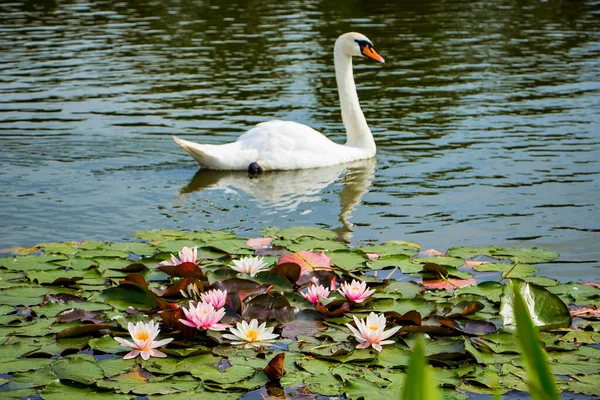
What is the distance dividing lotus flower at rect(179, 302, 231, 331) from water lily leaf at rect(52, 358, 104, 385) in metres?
0.48

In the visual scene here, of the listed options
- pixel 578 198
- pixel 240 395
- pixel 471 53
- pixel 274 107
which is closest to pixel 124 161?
pixel 274 107

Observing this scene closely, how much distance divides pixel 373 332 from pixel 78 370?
137 cm

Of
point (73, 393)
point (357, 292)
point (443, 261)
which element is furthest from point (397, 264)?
point (73, 393)

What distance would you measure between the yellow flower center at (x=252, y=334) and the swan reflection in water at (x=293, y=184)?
297cm

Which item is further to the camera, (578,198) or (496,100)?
(496,100)

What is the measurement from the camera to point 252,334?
4145mm

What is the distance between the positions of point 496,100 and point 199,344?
824cm

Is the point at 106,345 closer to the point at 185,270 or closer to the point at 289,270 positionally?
the point at 185,270

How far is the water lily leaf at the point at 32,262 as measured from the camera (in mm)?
5348

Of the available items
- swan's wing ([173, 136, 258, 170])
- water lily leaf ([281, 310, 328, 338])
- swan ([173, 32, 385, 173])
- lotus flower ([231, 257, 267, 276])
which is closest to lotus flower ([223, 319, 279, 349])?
water lily leaf ([281, 310, 328, 338])

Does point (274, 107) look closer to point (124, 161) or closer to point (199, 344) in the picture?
point (124, 161)

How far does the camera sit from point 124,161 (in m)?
9.05

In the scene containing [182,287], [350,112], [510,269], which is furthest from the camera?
[350,112]

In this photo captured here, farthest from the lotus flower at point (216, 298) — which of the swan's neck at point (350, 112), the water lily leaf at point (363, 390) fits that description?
the swan's neck at point (350, 112)
